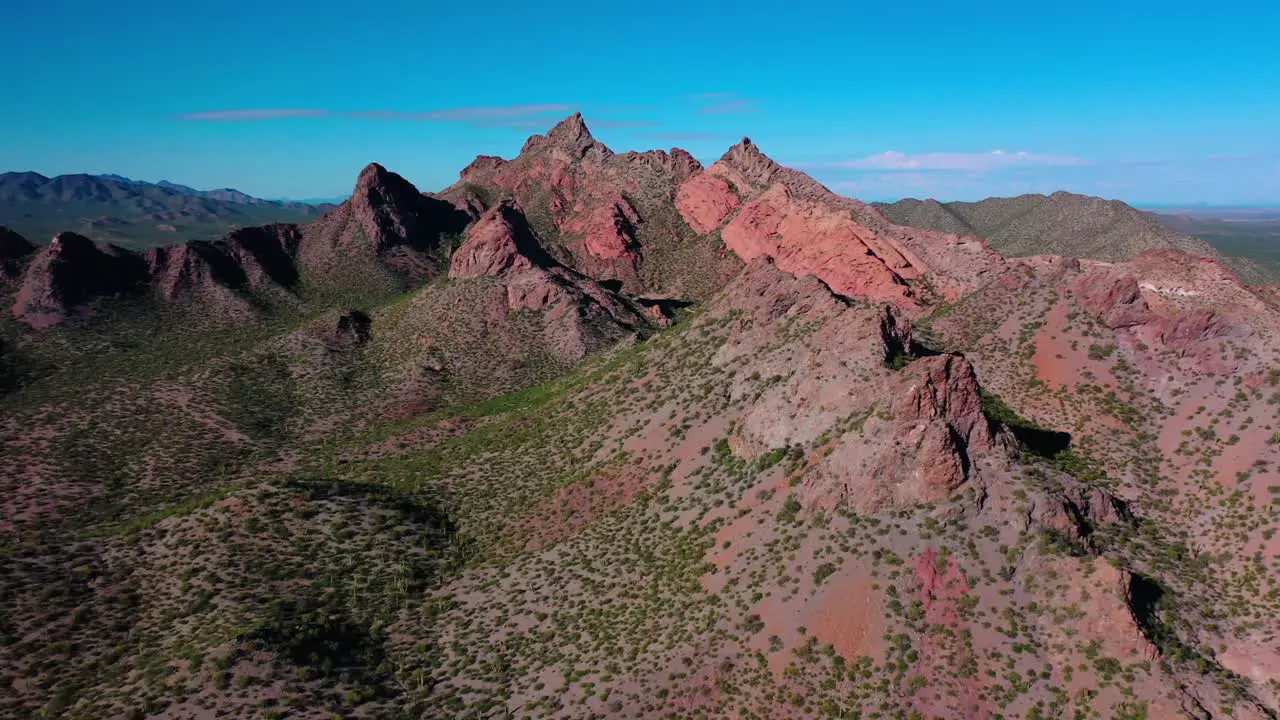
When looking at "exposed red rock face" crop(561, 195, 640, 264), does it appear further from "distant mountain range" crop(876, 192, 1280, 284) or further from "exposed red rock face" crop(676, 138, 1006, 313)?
"distant mountain range" crop(876, 192, 1280, 284)

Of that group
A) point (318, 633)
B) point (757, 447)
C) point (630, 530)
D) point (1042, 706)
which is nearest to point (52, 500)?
point (318, 633)

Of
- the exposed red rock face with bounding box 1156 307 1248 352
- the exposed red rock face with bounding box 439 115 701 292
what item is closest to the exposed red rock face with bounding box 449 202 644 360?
the exposed red rock face with bounding box 439 115 701 292

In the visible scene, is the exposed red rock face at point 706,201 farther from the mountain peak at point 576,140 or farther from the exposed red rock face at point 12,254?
the exposed red rock face at point 12,254

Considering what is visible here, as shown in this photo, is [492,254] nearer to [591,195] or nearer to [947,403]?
[591,195]

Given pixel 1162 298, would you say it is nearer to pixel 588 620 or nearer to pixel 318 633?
pixel 588 620

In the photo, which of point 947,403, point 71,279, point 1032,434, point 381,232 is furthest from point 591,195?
point 947,403
